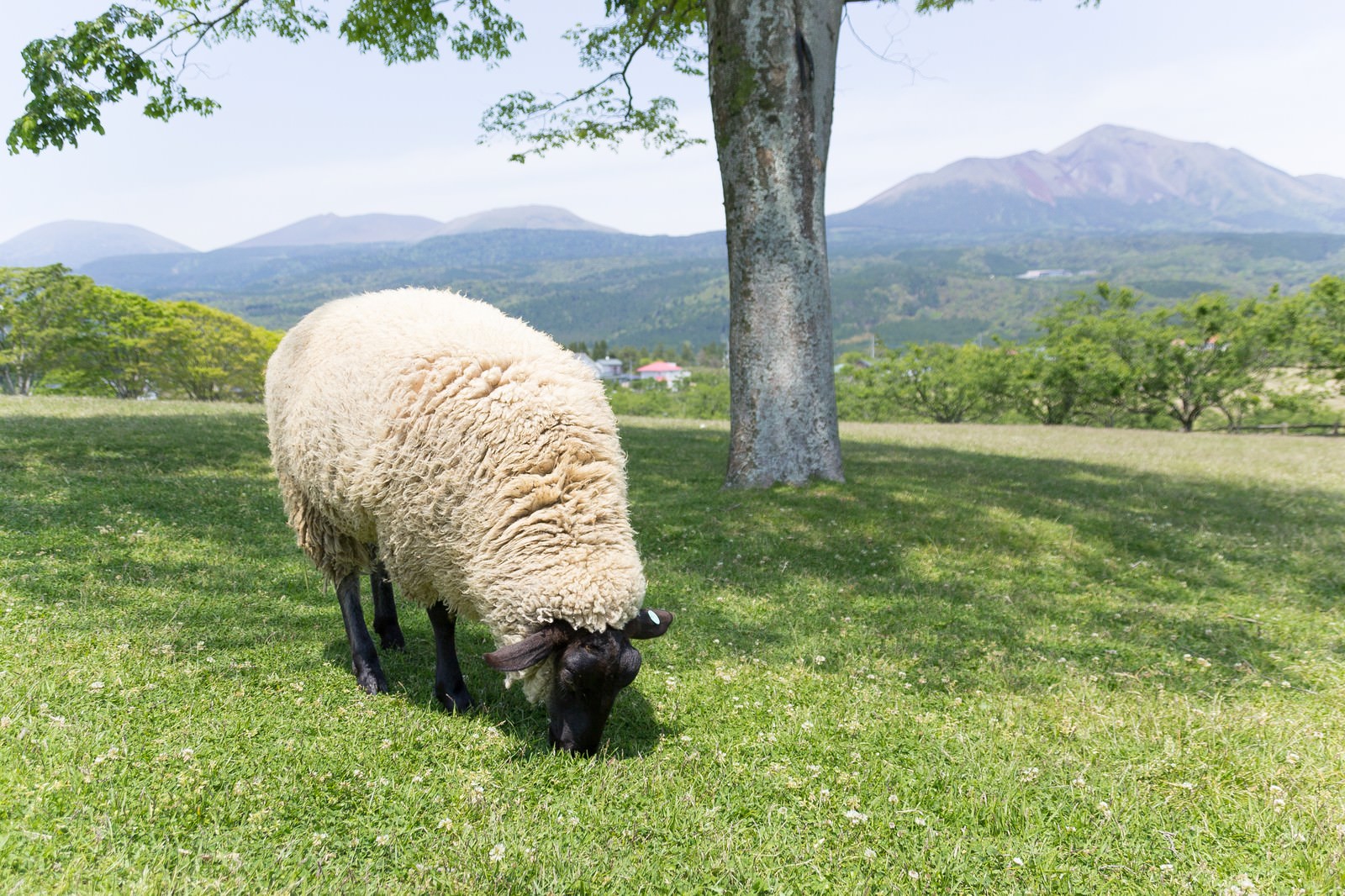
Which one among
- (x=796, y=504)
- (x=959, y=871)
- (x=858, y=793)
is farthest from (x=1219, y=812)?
(x=796, y=504)

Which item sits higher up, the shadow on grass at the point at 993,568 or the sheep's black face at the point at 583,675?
the sheep's black face at the point at 583,675

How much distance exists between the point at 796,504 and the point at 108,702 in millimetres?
8223

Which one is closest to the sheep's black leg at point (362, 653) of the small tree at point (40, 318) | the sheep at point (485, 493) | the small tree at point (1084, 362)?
the sheep at point (485, 493)

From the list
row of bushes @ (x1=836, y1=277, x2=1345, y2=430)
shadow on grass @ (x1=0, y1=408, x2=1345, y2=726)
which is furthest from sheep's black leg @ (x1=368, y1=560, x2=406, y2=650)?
row of bushes @ (x1=836, y1=277, x2=1345, y2=430)

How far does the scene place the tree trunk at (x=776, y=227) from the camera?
11.0 m

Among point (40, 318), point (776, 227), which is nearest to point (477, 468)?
point (776, 227)

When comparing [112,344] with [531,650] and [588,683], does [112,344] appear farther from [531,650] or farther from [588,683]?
[588,683]

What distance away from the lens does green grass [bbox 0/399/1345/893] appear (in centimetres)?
329

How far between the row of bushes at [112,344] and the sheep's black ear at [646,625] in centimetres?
5139

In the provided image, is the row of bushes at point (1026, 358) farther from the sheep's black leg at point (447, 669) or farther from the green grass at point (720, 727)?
the sheep's black leg at point (447, 669)

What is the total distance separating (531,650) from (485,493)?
3.39 ft

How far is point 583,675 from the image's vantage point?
4094 mm

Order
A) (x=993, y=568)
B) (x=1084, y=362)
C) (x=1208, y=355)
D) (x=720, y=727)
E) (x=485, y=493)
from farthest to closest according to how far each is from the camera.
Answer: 1. (x=1084, y=362)
2. (x=1208, y=355)
3. (x=993, y=568)
4. (x=720, y=727)
5. (x=485, y=493)

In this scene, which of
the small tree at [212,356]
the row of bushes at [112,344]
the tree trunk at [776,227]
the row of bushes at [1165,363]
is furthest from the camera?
the small tree at [212,356]
